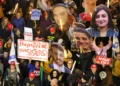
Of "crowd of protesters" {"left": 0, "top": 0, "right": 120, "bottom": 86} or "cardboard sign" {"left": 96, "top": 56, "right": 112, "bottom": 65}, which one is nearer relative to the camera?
"cardboard sign" {"left": 96, "top": 56, "right": 112, "bottom": 65}

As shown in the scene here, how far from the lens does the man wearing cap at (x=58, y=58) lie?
51.6ft

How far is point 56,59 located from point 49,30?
1.00 metres

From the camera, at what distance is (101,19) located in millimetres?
15953

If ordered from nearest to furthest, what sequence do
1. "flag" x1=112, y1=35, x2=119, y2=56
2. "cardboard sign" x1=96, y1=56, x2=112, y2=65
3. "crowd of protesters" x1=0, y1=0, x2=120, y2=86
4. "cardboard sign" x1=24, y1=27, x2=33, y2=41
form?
1. "cardboard sign" x1=96, y1=56, x2=112, y2=65
2. "crowd of protesters" x1=0, y1=0, x2=120, y2=86
3. "flag" x1=112, y1=35, x2=119, y2=56
4. "cardboard sign" x1=24, y1=27, x2=33, y2=41

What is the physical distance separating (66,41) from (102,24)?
4.26 feet

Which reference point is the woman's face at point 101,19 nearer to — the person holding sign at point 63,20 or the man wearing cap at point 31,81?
the person holding sign at point 63,20

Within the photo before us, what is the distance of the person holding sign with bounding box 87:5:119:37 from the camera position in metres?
15.8

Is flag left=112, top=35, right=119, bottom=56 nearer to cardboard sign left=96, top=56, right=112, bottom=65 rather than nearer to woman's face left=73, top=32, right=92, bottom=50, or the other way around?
cardboard sign left=96, top=56, right=112, bottom=65

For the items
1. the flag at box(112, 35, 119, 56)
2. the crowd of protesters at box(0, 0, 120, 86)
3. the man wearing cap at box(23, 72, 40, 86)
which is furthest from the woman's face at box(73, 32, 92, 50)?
the man wearing cap at box(23, 72, 40, 86)

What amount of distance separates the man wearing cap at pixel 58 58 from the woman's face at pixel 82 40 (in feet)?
2.04

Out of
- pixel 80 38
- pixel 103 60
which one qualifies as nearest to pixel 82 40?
pixel 80 38

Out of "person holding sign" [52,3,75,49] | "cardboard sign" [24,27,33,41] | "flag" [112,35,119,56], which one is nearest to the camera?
"flag" [112,35,119,56]

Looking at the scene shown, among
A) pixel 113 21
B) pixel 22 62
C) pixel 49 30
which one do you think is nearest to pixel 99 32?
pixel 113 21

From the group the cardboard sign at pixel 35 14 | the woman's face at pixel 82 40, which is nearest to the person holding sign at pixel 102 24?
the woman's face at pixel 82 40
